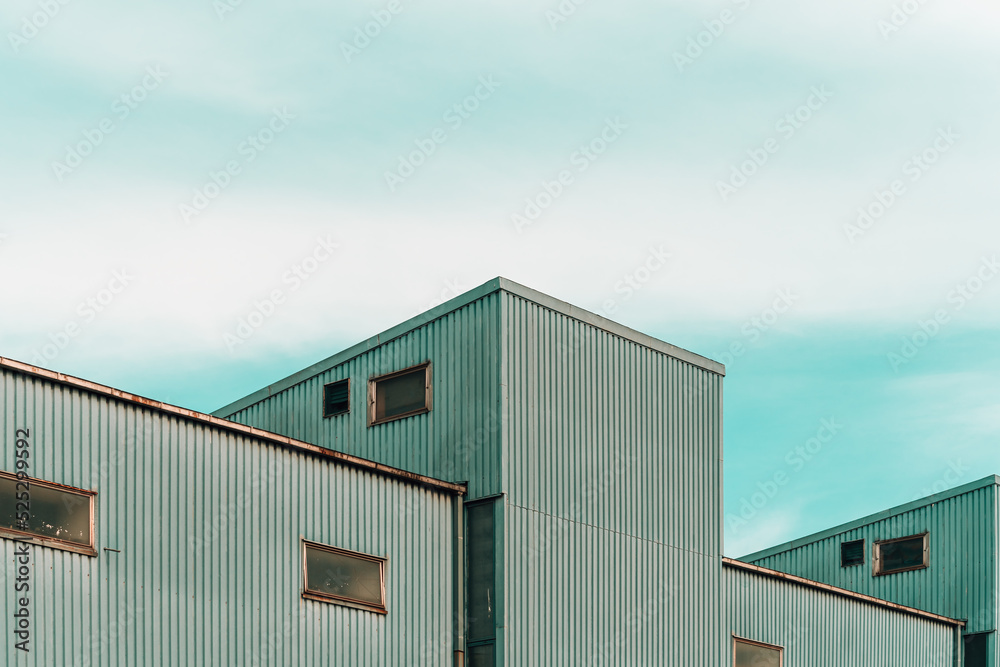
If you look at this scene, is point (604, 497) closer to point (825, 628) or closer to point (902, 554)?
point (825, 628)

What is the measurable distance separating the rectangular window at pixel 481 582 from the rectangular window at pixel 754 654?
8.40 meters

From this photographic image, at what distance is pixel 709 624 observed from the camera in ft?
105

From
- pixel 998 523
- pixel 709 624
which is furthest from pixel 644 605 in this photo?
pixel 998 523

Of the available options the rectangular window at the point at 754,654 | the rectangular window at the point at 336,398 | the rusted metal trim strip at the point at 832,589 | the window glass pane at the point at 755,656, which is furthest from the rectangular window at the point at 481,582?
the window glass pane at the point at 755,656

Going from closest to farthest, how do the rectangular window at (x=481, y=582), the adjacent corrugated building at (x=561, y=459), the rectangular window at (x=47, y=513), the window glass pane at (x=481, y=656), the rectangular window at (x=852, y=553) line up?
1. the rectangular window at (x=47, y=513)
2. the window glass pane at (x=481, y=656)
3. the rectangular window at (x=481, y=582)
4. the adjacent corrugated building at (x=561, y=459)
5. the rectangular window at (x=852, y=553)

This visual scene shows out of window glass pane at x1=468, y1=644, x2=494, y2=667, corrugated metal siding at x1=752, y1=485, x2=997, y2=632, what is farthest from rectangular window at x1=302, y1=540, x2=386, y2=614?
corrugated metal siding at x1=752, y1=485, x2=997, y2=632

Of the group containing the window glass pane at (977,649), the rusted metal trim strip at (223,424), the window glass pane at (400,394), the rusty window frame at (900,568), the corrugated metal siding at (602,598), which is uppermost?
the window glass pane at (400,394)

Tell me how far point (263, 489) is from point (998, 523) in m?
26.3

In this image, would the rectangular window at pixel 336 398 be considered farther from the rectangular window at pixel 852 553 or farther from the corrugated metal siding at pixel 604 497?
the rectangular window at pixel 852 553

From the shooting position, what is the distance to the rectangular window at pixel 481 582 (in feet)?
90.0

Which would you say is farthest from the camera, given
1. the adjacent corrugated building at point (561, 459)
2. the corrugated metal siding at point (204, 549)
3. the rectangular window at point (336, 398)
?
the rectangular window at point (336, 398)

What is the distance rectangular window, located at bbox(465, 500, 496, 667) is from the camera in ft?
90.0

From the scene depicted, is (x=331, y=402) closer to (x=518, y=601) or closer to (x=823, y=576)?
(x=518, y=601)

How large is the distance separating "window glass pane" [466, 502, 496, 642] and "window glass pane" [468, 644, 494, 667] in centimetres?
19
